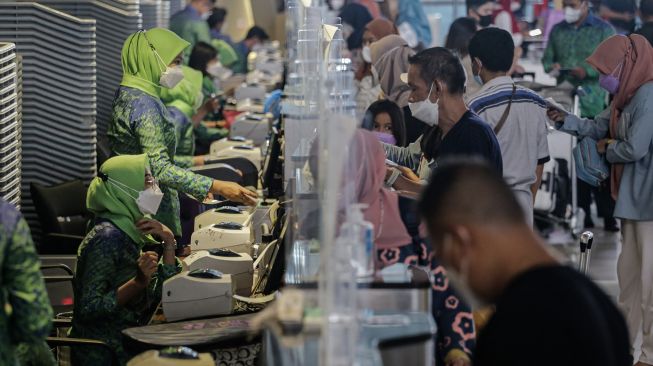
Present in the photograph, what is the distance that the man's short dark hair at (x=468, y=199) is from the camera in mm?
2635

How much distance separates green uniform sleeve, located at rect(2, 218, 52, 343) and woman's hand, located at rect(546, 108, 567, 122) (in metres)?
4.03

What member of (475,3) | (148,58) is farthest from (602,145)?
(475,3)

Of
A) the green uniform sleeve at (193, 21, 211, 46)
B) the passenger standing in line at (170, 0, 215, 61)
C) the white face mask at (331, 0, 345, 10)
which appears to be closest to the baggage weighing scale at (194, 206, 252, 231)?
the passenger standing in line at (170, 0, 215, 61)

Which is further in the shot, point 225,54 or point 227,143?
point 225,54

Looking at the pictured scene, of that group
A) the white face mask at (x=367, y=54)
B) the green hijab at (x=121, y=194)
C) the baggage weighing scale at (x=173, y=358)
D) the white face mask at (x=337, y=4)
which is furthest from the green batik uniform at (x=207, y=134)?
the white face mask at (x=337, y=4)

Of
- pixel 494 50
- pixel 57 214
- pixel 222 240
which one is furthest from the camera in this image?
pixel 57 214

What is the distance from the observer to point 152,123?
593 cm

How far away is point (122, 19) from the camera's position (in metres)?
8.52

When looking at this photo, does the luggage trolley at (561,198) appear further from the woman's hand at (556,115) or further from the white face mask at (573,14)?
the woman's hand at (556,115)

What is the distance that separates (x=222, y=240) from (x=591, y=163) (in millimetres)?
2184

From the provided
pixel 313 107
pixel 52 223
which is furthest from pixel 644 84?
pixel 52 223

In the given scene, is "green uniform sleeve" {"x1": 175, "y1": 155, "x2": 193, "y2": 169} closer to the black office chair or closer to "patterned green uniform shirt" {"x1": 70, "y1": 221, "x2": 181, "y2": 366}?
the black office chair

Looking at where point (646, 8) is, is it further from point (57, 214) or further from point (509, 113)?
point (57, 214)

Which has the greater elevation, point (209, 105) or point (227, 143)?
point (209, 105)
